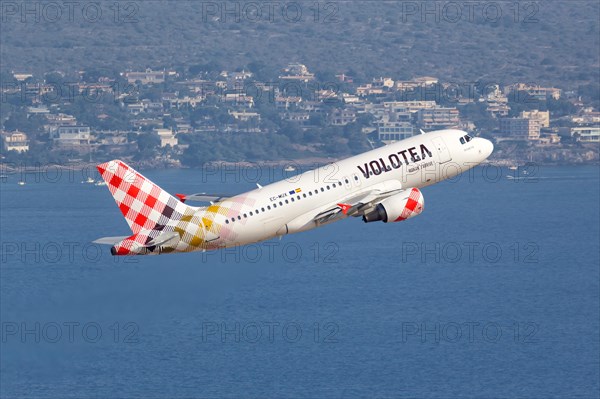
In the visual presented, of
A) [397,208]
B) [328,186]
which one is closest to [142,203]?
[328,186]

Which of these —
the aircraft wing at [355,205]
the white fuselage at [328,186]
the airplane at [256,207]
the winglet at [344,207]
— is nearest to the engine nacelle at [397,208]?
the airplane at [256,207]

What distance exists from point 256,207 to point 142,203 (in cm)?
1064

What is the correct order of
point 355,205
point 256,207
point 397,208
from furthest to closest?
1. point 397,208
2. point 355,205
3. point 256,207

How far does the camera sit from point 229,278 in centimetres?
17600

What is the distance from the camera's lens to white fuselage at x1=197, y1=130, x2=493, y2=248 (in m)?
126

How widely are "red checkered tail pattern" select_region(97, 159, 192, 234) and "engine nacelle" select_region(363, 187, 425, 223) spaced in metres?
18.6

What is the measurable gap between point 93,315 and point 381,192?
69.8 m

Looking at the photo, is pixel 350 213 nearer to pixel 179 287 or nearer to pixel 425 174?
pixel 425 174

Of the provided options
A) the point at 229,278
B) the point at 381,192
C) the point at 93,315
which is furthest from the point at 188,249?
the point at 93,315

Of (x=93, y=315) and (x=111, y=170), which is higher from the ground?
(x=111, y=170)

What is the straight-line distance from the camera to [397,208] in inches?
5098

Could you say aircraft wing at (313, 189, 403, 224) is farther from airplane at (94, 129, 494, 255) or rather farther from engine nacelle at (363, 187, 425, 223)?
engine nacelle at (363, 187, 425, 223)

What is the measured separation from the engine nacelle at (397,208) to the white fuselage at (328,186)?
2.31 meters

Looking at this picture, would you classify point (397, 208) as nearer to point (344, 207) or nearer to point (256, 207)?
point (344, 207)
